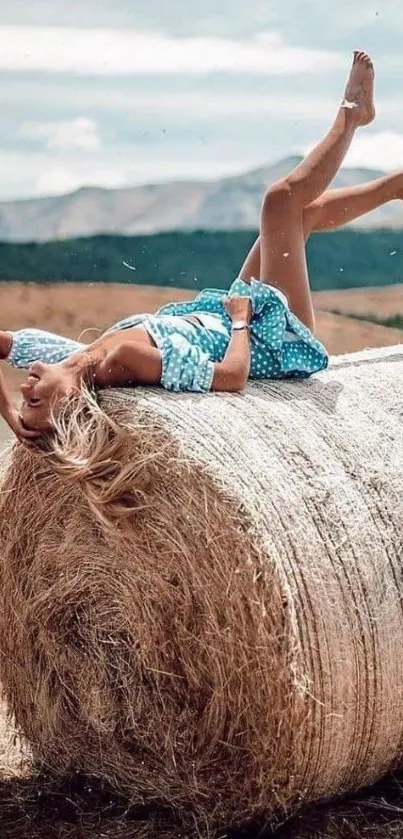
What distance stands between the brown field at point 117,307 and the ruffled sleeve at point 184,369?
580 cm

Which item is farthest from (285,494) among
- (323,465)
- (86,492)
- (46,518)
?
(46,518)

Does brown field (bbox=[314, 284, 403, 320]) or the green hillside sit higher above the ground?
the green hillside

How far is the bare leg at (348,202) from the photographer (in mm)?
4422

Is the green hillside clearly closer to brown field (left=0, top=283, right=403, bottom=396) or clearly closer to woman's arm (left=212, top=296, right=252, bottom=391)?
brown field (left=0, top=283, right=403, bottom=396)

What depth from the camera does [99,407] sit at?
11.4ft

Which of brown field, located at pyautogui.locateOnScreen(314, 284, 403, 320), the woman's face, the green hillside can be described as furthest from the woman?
brown field, located at pyautogui.locateOnScreen(314, 284, 403, 320)

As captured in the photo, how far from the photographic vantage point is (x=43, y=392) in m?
3.48

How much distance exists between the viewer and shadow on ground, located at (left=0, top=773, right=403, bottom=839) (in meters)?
3.45

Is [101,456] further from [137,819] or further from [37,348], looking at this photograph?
[137,819]

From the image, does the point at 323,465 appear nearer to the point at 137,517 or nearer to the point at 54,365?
the point at 137,517

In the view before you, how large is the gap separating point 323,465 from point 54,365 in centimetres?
66

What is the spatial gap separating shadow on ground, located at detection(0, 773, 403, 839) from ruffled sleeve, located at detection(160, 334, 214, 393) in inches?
39.2

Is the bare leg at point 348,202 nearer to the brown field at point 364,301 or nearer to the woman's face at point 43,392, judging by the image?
the woman's face at point 43,392

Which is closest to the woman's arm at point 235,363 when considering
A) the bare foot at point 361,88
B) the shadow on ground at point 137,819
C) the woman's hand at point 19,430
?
the woman's hand at point 19,430
